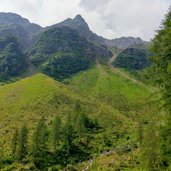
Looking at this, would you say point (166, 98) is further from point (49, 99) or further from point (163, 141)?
point (49, 99)

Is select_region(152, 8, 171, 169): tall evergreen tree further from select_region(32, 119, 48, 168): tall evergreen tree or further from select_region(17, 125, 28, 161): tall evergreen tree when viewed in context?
select_region(17, 125, 28, 161): tall evergreen tree

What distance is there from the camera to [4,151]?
3669 inches

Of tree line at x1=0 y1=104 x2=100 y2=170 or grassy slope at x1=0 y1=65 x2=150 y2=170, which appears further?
grassy slope at x1=0 y1=65 x2=150 y2=170

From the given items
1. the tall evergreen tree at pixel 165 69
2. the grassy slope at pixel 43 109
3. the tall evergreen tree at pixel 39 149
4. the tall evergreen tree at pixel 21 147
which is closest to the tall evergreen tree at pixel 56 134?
the tall evergreen tree at pixel 39 149

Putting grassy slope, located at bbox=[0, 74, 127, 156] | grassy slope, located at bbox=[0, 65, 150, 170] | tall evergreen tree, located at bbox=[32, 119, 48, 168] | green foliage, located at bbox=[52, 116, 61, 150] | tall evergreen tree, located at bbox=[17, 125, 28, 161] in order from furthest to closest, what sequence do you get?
grassy slope, located at bbox=[0, 74, 127, 156] → grassy slope, located at bbox=[0, 65, 150, 170] → green foliage, located at bbox=[52, 116, 61, 150] → tall evergreen tree, located at bbox=[17, 125, 28, 161] → tall evergreen tree, located at bbox=[32, 119, 48, 168]

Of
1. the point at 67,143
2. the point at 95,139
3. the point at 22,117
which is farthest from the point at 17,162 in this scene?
the point at 22,117

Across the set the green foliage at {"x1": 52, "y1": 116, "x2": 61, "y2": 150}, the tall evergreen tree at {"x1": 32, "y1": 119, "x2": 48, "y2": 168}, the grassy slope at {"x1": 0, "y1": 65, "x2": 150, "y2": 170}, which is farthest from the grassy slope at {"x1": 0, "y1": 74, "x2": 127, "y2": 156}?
the tall evergreen tree at {"x1": 32, "y1": 119, "x2": 48, "y2": 168}

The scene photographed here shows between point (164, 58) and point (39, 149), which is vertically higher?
point (164, 58)

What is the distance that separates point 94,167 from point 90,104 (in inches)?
5545

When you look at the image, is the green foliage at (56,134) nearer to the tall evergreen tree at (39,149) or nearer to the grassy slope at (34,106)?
the tall evergreen tree at (39,149)

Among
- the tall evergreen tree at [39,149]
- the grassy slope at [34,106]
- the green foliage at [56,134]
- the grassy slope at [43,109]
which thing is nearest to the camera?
the tall evergreen tree at [39,149]

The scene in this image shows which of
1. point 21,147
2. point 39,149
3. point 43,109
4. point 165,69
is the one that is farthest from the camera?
point 43,109

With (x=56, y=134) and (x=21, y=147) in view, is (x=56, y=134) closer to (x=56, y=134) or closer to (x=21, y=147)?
(x=56, y=134)

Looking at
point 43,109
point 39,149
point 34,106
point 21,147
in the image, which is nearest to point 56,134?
point 39,149
